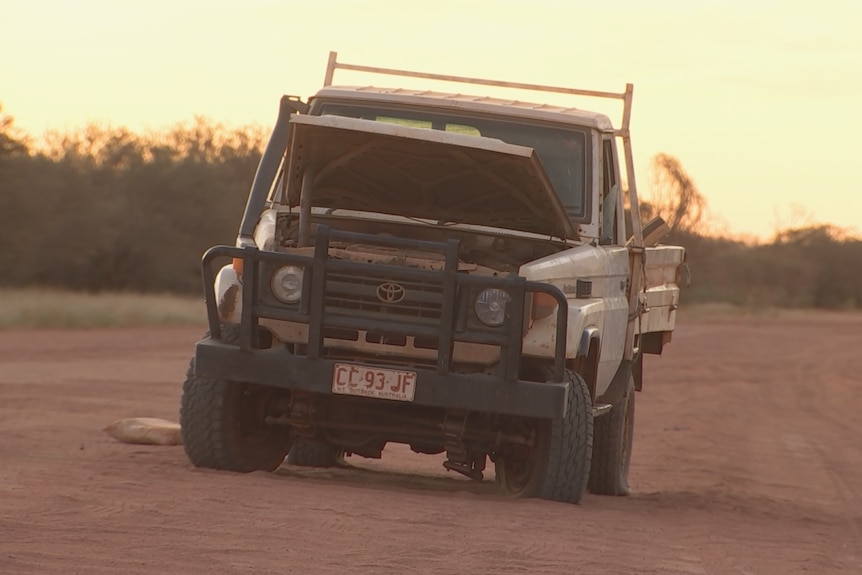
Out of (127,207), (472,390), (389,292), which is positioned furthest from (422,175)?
(127,207)

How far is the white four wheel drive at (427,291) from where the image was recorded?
303 inches

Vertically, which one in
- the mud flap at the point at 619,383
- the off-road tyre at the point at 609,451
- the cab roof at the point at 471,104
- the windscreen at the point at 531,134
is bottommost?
the off-road tyre at the point at 609,451

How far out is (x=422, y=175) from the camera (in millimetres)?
8477

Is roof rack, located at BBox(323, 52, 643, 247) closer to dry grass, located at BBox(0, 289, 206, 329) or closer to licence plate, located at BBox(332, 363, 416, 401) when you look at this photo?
licence plate, located at BBox(332, 363, 416, 401)

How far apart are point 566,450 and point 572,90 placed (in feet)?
8.52

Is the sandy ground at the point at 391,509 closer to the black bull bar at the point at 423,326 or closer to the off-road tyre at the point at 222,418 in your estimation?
the off-road tyre at the point at 222,418

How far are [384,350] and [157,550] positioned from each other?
2271mm

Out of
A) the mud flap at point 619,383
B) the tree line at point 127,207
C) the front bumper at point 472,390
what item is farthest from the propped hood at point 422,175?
the tree line at point 127,207

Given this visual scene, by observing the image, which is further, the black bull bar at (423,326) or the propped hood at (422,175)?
the propped hood at (422,175)

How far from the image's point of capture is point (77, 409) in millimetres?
13102

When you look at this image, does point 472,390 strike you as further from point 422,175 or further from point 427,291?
point 422,175

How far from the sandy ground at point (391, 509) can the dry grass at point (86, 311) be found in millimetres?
9244

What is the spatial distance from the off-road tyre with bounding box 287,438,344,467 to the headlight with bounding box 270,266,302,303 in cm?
236

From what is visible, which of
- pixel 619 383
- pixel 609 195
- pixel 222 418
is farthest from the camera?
pixel 619 383
